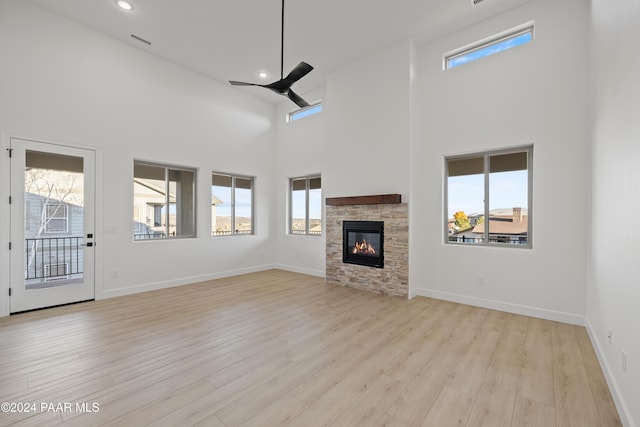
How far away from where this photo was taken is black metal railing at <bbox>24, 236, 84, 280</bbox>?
13.0ft

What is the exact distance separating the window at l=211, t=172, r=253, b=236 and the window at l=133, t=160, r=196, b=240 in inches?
19.6

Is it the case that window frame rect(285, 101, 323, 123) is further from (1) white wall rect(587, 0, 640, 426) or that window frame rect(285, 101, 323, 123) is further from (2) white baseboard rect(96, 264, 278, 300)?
(1) white wall rect(587, 0, 640, 426)

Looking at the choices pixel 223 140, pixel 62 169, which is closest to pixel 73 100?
pixel 62 169

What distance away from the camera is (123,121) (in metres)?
4.82

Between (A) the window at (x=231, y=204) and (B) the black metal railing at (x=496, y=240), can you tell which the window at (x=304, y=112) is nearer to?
(A) the window at (x=231, y=204)

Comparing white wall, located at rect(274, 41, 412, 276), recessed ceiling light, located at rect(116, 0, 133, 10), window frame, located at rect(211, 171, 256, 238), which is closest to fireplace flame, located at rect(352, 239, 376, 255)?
white wall, located at rect(274, 41, 412, 276)

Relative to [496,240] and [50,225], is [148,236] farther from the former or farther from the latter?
[496,240]

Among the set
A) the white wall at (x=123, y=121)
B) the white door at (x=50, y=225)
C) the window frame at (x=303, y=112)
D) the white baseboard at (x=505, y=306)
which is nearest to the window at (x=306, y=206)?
the white wall at (x=123, y=121)

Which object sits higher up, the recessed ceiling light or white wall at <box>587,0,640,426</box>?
the recessed ceiling light

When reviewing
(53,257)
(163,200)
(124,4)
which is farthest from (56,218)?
(124,4)

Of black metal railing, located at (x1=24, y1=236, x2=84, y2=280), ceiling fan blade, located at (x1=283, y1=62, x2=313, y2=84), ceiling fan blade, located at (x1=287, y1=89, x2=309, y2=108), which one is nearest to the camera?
ceiling fan blade, located at (x1=283, y1=62, x2=313, y2=84)

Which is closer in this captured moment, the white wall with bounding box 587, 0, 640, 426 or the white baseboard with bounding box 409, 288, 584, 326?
the white wall with bounding box 587, 0, 640, 426

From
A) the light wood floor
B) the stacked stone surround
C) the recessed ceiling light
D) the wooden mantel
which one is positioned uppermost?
the recessed ceiling light

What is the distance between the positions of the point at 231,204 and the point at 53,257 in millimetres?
3237
